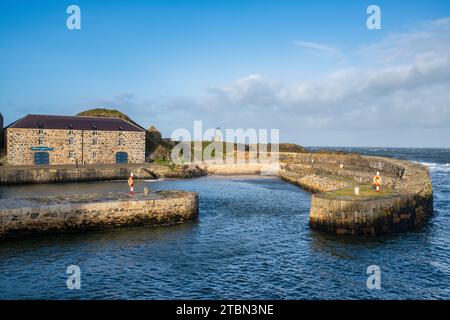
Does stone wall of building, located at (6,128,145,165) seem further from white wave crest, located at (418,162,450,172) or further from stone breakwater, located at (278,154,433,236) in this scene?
white wave crest, located at (418,162,450,172)

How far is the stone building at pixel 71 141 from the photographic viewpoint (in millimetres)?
49534

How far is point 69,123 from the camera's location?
53781 mm

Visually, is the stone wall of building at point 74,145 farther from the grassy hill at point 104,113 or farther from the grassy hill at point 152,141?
the grassy hill at point 104,113

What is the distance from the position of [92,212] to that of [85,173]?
26.6 metres

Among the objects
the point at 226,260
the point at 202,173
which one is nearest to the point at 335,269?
the point at 226,260

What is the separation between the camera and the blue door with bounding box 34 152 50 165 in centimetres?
5050

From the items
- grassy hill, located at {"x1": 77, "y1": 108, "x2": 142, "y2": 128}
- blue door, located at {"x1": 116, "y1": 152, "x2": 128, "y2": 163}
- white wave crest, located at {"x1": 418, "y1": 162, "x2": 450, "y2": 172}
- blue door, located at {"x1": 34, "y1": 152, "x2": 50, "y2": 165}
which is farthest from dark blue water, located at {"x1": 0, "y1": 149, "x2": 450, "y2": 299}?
grassy hill, located at {"x1": 77, "y1": 108, "x2": 142, "y2": 128}

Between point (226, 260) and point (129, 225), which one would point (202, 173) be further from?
point (226, 260)

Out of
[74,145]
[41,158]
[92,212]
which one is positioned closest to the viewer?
[92,212]

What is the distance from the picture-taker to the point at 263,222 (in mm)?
25031

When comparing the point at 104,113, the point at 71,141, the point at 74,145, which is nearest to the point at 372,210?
the point at 74,145

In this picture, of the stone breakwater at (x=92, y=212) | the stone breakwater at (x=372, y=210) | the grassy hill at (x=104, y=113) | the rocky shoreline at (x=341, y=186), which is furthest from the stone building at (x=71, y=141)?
the stone breakwater at (x=372, y=210)

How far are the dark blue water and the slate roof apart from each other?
3529 cm

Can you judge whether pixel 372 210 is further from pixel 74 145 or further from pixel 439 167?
pixel 439 167
